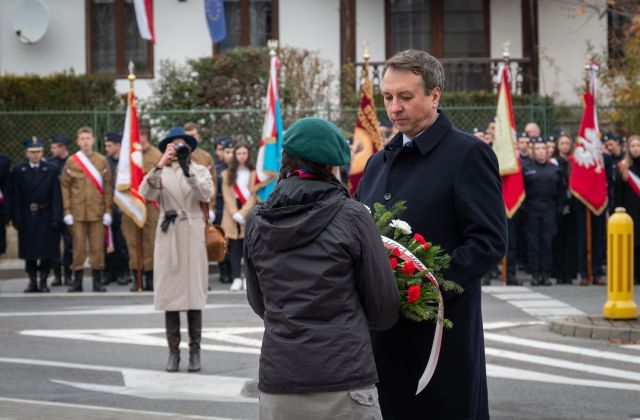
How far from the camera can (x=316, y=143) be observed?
489 cm

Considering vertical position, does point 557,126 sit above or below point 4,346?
above

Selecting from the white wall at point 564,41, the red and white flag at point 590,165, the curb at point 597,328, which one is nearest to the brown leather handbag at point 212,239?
the curb at point 597,328

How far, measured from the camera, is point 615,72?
25000mm

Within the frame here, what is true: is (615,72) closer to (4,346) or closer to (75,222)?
(75,222)

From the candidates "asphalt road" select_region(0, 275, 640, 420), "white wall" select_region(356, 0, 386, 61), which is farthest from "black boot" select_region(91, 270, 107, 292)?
"white wall" select_region(356, 0, 386, 61)

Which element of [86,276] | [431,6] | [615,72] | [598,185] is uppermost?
[431,6]

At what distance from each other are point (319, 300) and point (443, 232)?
73 centimetres

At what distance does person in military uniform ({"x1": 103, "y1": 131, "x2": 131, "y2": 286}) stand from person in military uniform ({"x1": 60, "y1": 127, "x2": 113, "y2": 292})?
0.59m

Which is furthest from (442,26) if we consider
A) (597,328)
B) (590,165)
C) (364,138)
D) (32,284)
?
(597,328)

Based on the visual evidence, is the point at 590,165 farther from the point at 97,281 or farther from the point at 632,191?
the point at 97,281

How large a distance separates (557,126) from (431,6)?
7776mm

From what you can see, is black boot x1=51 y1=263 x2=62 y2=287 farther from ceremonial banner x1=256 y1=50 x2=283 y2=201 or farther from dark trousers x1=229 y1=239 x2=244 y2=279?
ceremonial banner x1=256 y1=50 x2=283 y2=201

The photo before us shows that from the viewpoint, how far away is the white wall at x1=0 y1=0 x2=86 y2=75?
30094mm

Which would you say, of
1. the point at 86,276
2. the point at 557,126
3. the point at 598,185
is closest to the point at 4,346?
the point at 86,276
